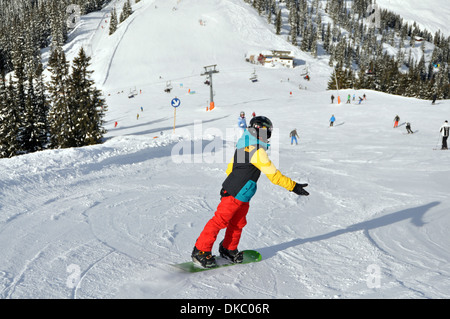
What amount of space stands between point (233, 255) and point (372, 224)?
318cm

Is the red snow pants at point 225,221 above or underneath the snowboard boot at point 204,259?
above

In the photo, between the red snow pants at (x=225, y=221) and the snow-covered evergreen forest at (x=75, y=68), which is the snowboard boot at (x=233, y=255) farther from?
the snow-covered evergreen forest at (x=75, y=68)

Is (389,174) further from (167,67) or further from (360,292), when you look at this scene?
(167,67)

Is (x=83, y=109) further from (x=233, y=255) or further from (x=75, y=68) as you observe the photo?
(x=233, y=255)

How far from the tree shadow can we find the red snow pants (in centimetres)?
73

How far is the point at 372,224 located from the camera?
5945mm

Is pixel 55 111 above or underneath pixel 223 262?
underneath

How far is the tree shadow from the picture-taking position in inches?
186

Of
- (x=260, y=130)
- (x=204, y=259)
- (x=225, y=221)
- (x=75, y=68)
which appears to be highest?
(x=75, y=68)

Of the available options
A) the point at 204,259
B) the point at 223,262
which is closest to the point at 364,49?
the point at 223,262

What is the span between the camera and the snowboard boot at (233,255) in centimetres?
410

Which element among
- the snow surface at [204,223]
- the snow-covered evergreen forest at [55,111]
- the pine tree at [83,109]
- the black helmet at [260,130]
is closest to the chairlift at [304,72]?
the snow-covered evergreen forest at [55,111]

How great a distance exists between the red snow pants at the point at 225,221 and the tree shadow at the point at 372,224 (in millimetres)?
729

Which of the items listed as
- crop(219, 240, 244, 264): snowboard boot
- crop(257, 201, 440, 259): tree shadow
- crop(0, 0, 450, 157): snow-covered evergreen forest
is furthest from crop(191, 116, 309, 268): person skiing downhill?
crop(0, 0, 450, 157): snow-covered evergreen forest
